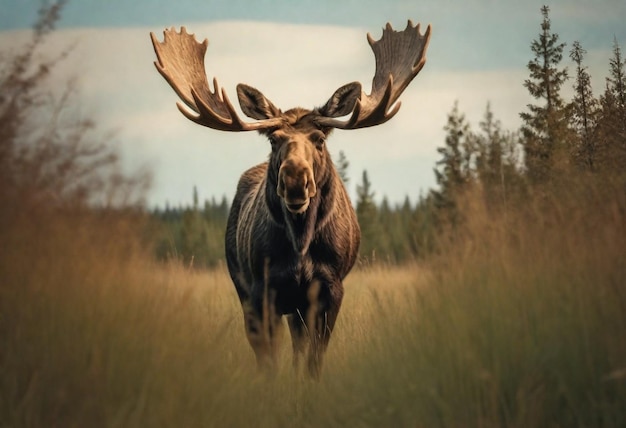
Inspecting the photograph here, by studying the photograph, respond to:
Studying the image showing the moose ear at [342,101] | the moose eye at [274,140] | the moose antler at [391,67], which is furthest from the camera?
the moose antler at [391,67]

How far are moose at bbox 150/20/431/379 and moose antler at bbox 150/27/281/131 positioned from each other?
0.02 meters

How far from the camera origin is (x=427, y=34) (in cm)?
789

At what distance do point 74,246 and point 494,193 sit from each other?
108 inches

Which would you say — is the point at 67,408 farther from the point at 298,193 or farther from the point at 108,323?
the point at 298,193

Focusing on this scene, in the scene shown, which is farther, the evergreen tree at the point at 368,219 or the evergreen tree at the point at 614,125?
the evergreen tree at the point at 368,219

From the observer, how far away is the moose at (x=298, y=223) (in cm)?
627

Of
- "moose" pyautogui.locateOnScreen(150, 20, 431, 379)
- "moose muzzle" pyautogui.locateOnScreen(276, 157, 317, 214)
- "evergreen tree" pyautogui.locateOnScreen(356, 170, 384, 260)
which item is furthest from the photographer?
"evergreen tree" pyautogui.locateOnScreen(356, 170, 384, 260)

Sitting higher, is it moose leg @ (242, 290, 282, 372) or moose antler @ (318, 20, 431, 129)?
moose antler @ (318, 20, 431, 129)

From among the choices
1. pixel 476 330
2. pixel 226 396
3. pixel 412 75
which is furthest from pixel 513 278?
pixel 412 75

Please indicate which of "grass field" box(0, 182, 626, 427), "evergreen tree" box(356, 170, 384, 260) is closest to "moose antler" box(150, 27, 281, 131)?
"grass field" box(0, 182, 626, 427)

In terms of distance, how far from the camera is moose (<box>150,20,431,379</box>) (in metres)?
6.27

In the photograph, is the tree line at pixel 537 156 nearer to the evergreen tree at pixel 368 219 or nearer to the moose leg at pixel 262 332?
the moose leg at pixel 262 332

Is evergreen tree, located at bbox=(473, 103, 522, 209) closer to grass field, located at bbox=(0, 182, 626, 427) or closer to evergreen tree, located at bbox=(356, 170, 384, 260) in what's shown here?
grass field, located at bbox=(0, 182, 626, 427)

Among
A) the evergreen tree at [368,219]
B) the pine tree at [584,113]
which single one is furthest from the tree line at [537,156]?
the evergreen tree at [368,219]
